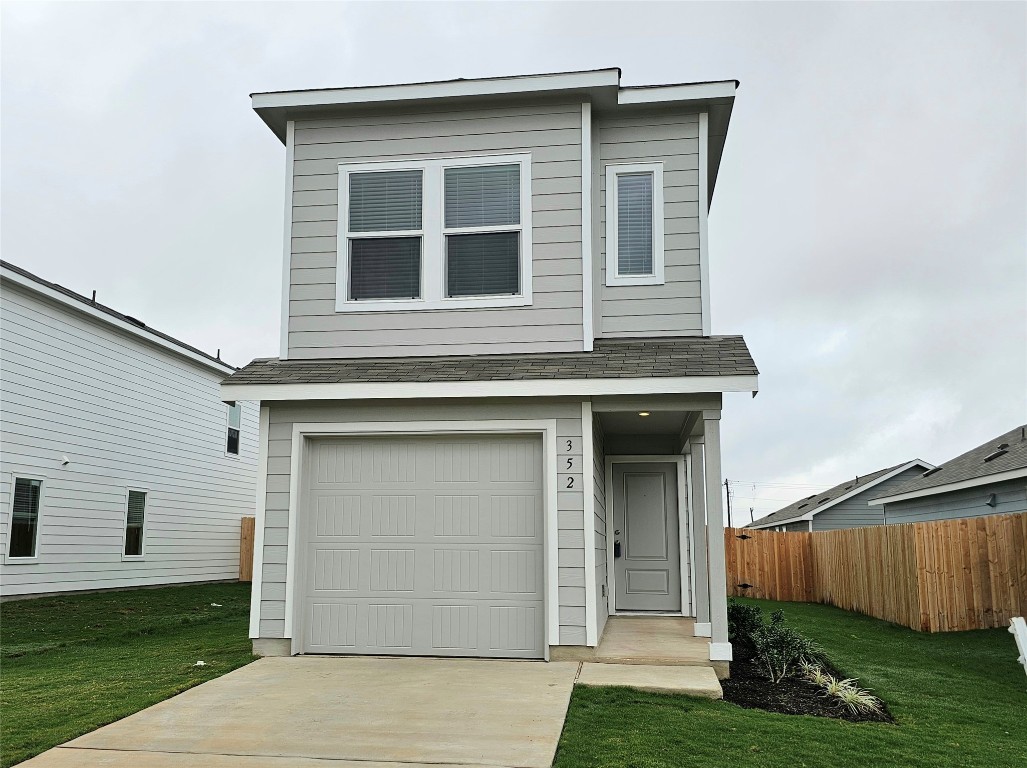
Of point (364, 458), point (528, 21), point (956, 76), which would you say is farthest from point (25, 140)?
point (956, 76)

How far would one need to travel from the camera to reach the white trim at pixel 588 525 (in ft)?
28.3

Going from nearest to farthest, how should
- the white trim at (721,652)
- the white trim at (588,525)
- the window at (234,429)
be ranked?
1. the white trim at (721,652)
2. the white trim at (588,525)
3. the window at (234,429)

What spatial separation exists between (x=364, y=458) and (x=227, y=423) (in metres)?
13.9

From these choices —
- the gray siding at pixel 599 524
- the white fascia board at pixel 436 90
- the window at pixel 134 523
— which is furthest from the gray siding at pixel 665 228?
the window at pixel 134 523

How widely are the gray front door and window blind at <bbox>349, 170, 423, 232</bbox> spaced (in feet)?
16.6

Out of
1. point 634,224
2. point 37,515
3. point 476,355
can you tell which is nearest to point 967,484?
point 634,224

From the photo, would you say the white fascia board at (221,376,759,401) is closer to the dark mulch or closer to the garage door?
the garage door

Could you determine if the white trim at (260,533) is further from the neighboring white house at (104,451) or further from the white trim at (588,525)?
the neighboring white house at (104,451)

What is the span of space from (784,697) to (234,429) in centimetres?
1765

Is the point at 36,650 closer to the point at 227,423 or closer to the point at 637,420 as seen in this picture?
the point at 637,420

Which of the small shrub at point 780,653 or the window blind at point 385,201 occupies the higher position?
the window blind at point 385,201

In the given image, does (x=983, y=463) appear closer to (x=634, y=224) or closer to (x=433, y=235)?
(x=634, y=224)

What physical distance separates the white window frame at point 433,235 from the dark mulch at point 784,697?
13.8ft

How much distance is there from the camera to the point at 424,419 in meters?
9.21
